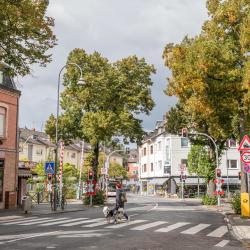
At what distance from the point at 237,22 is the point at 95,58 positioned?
58.3 ft

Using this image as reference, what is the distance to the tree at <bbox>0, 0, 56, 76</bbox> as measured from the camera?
574 inches

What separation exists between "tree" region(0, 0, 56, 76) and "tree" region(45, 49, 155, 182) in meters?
19.4

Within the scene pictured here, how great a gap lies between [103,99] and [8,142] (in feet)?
32.8

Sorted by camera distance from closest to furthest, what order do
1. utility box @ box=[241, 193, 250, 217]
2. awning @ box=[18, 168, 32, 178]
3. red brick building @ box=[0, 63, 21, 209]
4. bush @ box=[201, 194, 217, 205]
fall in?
utility box @ box=[241, 193, 250, 217], red brick building @ box=[0, 63, 21, 209], awning @ box=[18, 168, 32, 178], bush @ box=[201, 194, 217, 205]

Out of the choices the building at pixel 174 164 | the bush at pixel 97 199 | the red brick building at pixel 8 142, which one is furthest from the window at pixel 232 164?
the red brick building at pixel 8 142

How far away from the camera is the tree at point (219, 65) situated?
66.3ft

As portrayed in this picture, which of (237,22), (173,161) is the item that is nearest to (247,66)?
(237,22)

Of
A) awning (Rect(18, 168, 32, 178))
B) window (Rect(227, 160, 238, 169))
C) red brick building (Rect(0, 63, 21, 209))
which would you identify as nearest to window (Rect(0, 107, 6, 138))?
red brick building (Rect(0, 63, 21, 209))

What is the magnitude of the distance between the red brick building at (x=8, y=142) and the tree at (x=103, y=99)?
6709 mm

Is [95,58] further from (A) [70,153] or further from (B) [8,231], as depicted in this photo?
(A) [70,153]

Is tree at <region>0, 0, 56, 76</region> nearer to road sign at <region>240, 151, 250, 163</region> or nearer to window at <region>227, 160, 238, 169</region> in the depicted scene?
road sign at <region>240, 151, 250, 163</region>

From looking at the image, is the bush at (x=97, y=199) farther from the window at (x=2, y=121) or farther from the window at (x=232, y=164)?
the window at (x=232, y=164)

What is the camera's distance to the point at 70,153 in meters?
84.1

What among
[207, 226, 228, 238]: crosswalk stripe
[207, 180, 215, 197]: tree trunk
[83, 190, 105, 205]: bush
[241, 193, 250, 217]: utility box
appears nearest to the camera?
[207, 226, 228, 238]: crosswalk stripe
